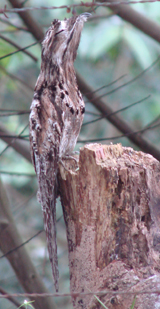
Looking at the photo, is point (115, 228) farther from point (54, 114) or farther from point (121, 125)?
point (121, 125)

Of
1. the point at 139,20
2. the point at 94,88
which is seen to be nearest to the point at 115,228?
the point at 139,20

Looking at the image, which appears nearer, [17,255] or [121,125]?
[17,255]

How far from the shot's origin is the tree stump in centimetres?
162

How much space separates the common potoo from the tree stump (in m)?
0.26

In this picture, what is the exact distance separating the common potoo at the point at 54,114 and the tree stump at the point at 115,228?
0.26 metres

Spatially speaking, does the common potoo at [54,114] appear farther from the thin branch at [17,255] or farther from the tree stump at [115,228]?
the thin branch at [17,255]

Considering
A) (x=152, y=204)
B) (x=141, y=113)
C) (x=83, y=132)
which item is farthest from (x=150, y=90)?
(x=152, y=204)

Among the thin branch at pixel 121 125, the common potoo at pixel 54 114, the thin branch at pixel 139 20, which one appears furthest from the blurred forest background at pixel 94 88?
the common potoo at pixel 54 114

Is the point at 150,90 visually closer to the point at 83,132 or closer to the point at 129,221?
the point at 83,132

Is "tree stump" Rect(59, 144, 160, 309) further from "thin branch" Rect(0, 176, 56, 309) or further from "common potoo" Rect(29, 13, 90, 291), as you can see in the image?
"thin branch" Rect(0, 176, 56, 309)

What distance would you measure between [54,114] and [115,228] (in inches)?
32.7

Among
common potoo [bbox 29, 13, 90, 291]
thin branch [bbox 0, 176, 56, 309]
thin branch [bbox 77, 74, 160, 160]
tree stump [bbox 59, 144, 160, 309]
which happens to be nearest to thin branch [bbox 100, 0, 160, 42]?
thin branch [bbox 77, 74, 160, 160]

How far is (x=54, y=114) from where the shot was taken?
2.12 meters

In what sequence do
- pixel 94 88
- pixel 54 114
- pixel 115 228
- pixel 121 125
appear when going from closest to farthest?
1. pixel 115 228
2. pixel 54 114
3. pixel 121 125
4. pixel 94 88
